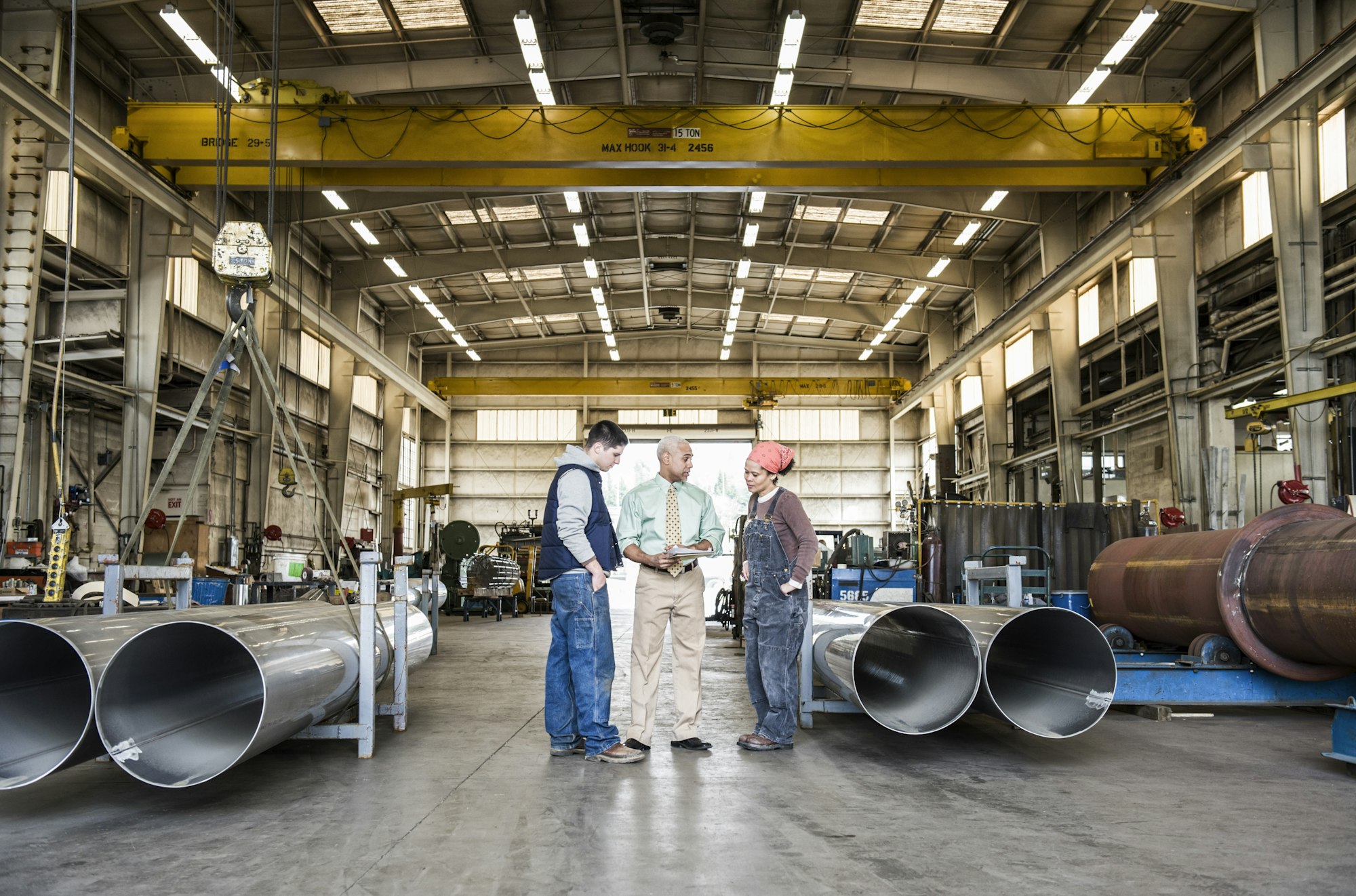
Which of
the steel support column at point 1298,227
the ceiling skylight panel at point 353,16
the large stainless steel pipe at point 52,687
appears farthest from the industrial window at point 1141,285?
the large stainless steel pipe at point 52,687

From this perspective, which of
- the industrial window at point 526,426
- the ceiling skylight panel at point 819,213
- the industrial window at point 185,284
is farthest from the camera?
the industrial window at point 526,426

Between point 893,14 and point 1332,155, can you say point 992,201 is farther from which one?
point 1332,155

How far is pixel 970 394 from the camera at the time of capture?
87.6 feet

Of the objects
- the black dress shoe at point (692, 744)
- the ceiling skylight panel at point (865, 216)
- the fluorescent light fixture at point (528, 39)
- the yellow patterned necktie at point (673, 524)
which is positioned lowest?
the black dress shoe at point (692, 744)

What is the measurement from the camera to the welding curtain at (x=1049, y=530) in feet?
43.8

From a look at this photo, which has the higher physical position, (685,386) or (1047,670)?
(685,386)

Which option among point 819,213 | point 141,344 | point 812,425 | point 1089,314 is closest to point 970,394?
point 812,425

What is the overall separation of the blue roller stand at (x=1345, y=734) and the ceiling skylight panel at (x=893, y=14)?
1167 cm

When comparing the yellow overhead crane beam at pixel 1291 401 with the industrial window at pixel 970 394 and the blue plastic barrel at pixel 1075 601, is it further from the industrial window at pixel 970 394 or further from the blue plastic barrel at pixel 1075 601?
the industrial window at pixel 970 394

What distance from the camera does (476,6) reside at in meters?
13.7

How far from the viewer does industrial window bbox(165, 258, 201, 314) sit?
1675 centimetres

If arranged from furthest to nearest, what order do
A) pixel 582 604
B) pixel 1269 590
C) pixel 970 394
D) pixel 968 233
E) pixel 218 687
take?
1. pixel 970 394
2. pixel 968 233
3. pixel 1269 590
4. pixel 218 687
5. pixel 582 604

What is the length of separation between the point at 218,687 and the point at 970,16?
44.0 ft

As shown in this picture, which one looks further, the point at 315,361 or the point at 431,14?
the point at 315,361
